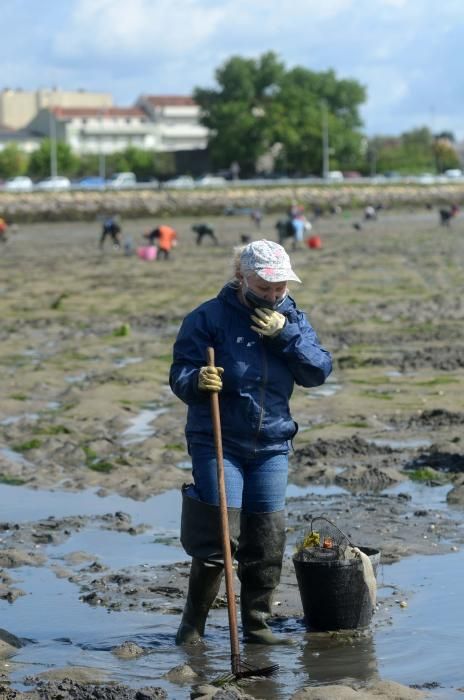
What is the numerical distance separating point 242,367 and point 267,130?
108 m

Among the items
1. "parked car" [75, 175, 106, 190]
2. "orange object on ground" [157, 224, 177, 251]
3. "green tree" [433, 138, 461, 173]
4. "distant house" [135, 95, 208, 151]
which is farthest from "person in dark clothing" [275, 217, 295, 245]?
"distant house" [135, 95, 208, 151]

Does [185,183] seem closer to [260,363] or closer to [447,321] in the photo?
[447,321]

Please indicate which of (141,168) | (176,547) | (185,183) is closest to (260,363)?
(176,547)

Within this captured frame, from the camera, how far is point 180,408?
12.9 m

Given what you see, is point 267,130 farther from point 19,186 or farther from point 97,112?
point 97,112

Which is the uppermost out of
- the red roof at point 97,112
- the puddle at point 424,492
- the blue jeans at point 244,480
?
the red roof at point 97,112

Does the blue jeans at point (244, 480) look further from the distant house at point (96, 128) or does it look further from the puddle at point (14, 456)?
the distant house at point (96, 128)

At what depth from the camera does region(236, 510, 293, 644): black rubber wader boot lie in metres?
6.61

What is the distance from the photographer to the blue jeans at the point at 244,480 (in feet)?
21.1

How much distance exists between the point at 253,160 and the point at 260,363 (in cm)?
11137

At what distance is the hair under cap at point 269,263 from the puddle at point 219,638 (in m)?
1.76

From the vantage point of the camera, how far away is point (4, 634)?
669cm

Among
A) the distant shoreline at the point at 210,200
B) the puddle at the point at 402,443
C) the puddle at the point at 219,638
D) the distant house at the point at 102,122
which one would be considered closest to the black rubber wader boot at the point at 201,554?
the puddle at the point at 219,638

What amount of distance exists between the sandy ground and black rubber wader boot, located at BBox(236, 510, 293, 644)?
462 millimetres
